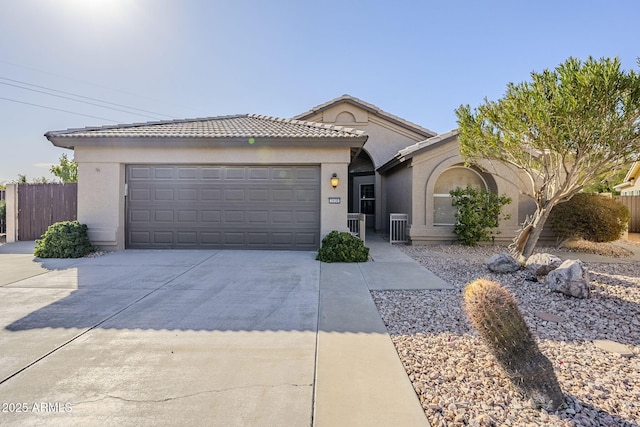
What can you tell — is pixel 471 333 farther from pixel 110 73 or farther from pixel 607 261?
pixel 110 73

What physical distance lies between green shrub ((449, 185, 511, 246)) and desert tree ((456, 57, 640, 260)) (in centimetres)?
245

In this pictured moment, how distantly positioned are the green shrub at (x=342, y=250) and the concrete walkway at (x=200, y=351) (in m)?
1.50

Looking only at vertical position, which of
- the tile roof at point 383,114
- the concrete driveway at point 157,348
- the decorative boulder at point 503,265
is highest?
the tile roof at point 383,114

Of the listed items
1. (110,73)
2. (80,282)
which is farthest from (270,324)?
(110,73)

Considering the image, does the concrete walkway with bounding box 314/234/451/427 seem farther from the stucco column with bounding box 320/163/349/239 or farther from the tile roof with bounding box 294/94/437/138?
the tile roof with bounding box 294/94/437/138

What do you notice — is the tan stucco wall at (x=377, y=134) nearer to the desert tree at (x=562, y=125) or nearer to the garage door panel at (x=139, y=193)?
the desert tree at (x=562, y=125)

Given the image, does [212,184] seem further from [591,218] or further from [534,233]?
[591,218]

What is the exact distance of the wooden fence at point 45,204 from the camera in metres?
11.1

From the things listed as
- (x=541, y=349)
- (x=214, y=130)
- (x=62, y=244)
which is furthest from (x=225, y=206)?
(x=541, y=349)

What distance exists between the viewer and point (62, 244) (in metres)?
8.29

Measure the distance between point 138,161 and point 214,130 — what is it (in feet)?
8.21

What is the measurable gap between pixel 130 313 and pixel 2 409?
201 centimetres

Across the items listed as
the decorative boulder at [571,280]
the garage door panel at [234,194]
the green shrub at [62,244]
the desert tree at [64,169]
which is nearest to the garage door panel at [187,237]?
the garage door panel at [234,194]

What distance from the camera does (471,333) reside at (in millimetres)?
3758
